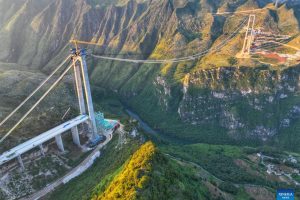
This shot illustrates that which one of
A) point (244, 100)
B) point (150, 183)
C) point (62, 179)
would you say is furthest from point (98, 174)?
point (244, 100)

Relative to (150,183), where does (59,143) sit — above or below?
below

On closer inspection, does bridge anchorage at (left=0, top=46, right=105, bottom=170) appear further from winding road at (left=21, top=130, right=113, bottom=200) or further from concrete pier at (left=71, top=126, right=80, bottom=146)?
winding road at (left=21, top=130, right=113, bottom=200)

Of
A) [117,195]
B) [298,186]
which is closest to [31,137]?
[117,195]

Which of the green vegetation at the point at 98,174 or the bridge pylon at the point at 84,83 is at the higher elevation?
the bridge pylon at the point at 84,83

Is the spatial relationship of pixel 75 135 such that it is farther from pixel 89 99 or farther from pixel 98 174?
pixel 98 174

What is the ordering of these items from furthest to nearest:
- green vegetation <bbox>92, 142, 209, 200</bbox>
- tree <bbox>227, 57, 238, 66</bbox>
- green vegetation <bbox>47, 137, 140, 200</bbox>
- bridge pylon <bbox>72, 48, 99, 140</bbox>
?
tree <bbox>227, 57, 238, 66</bbox> < bridge pylon <bbox>72, 48, 99, 140</bbox> < green vegetation <bbox>47, 137, 140, 200</bbox> < green vegetation <bbox>92, 142, 209, 200</bbox>

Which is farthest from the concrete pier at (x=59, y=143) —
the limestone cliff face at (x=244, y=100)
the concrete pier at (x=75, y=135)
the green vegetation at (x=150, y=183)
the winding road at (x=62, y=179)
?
the limestone cliff face at (x=244, y=100)

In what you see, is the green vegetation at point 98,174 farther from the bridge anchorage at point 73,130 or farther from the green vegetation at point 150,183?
the green vegetation at point 150,183

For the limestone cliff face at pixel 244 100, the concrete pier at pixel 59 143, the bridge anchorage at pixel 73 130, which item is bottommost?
the limestone cliff face at pixel 244 100

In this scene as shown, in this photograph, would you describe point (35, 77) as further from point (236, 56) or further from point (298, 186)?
point (298, 186)

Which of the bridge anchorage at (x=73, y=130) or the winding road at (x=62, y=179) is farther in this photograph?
the bridge anchorage at (x=73, y=130)

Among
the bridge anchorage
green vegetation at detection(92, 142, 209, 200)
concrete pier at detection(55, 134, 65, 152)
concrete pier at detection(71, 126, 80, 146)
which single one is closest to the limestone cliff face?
the bridge anchorage
